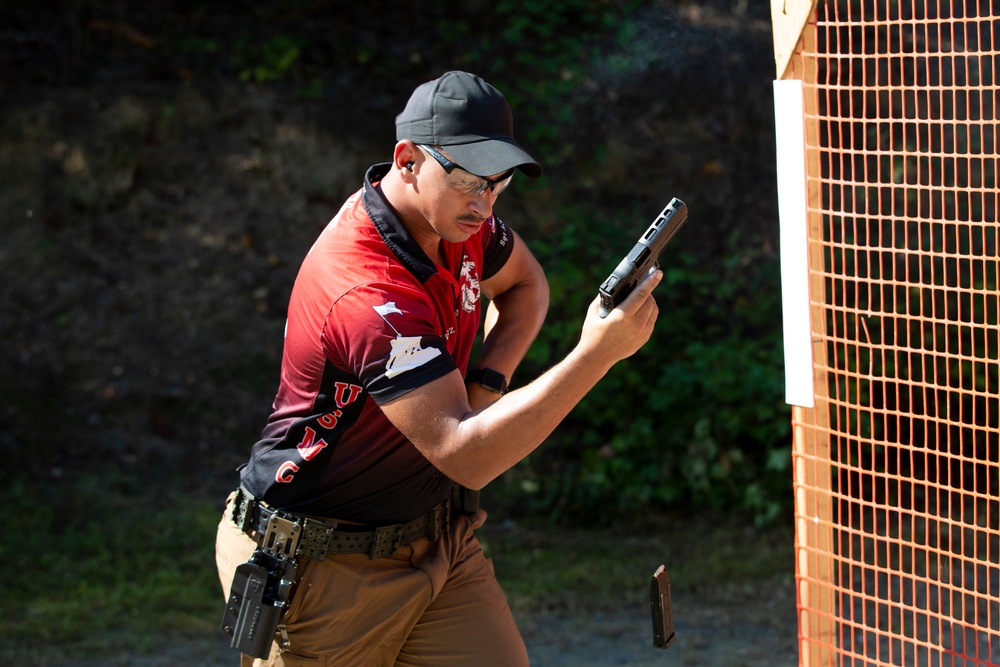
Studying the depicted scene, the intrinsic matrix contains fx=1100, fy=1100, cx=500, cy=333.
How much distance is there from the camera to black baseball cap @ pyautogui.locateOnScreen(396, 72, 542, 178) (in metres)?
2.42

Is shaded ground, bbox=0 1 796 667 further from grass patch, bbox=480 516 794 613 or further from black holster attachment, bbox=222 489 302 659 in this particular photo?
black holster attachment, bbox=222 489 302 659

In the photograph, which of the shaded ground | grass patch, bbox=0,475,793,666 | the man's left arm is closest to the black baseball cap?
the man's left arm

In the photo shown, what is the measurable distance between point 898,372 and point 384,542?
10.6 feet

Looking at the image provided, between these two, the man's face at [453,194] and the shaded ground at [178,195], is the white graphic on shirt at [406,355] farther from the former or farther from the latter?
the shaded ground at [178,195]

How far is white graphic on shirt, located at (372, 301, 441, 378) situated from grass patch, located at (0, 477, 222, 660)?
3.20 meters

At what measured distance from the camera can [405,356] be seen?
7.53 ft

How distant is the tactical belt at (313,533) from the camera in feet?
8.84

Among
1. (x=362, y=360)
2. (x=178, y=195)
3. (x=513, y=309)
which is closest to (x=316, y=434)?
(x=362, y=360)

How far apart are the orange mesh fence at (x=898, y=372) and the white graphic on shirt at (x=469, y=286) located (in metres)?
0.93

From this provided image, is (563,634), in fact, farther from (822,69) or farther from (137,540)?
(822,69)

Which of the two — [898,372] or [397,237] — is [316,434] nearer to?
[397,237]

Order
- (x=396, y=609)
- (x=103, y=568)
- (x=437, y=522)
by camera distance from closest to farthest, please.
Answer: (x=396, y=609)
(x=437, y=522)
(x=103, y=568)

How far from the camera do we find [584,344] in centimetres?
225

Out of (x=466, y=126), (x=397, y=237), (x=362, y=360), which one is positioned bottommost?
(x=362, y=360)
